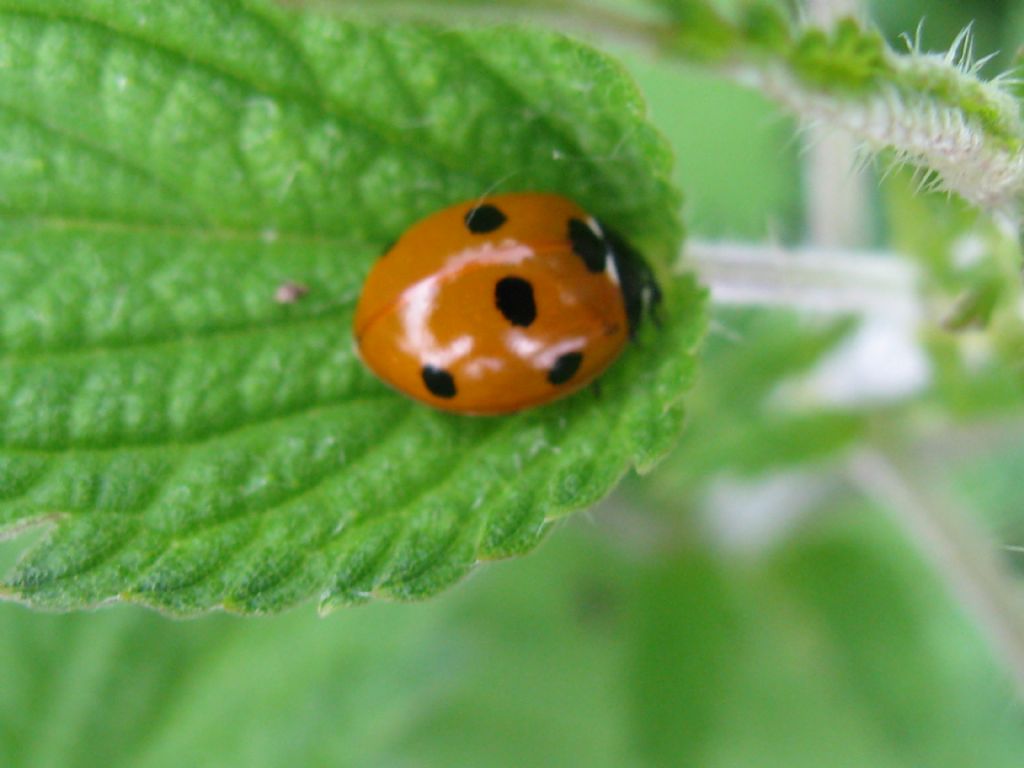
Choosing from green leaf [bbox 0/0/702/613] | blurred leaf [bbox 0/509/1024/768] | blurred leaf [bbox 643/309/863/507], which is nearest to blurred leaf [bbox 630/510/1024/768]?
blurred leaf [bbox 0/509/1024/768]

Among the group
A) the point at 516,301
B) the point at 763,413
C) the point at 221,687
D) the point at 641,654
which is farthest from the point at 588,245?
the point at 641,654

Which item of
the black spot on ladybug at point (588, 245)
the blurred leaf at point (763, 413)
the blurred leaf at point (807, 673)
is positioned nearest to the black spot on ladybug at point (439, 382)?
the black spot on ladybug at point (588, 245)

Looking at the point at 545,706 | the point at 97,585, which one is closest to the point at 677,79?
the point at 545,706

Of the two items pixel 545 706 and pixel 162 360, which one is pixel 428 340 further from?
pixel 545 706

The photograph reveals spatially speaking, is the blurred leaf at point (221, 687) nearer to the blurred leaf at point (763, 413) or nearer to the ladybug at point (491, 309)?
the blurred leaf at point (763, 413)

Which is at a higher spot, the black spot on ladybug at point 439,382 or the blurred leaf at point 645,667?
the black spot on ladybug at point 439,382

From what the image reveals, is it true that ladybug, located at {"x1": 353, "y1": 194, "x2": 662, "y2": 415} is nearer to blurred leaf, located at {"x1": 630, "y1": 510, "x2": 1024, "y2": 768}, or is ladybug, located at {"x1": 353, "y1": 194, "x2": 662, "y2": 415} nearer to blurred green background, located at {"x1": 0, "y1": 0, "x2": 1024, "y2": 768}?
blurred green background, located at {"x1": 0, "y1": 0, "x2": 1024, "y2": 768}

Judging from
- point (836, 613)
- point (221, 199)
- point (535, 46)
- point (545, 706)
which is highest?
point (535, 46)
